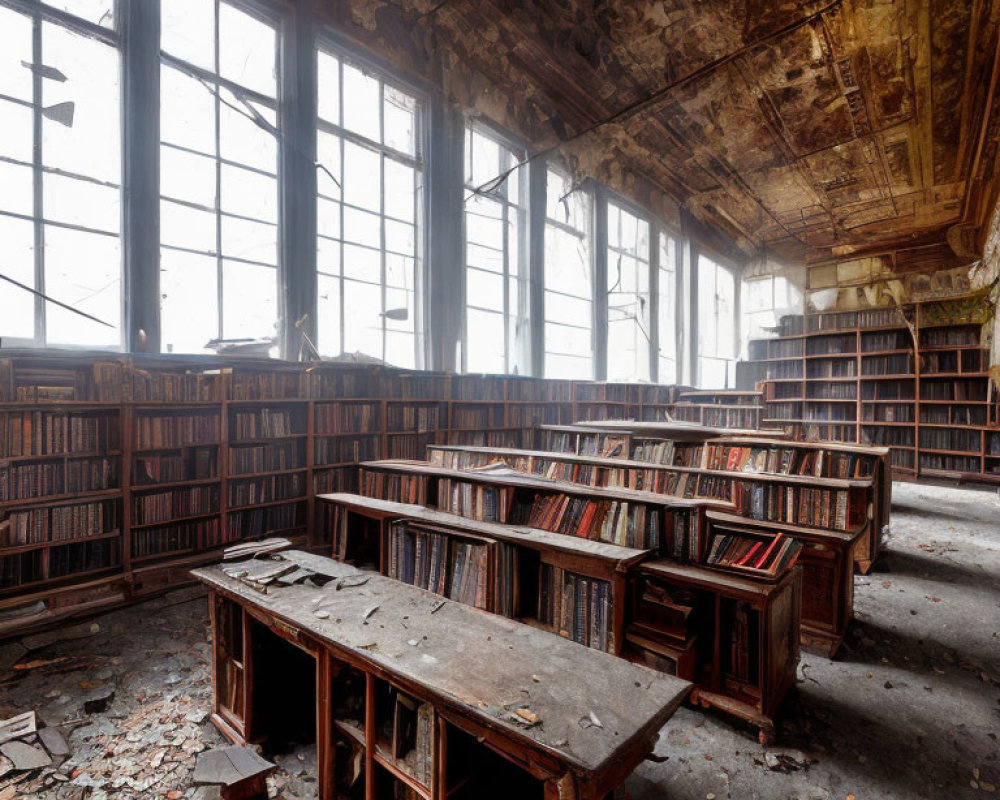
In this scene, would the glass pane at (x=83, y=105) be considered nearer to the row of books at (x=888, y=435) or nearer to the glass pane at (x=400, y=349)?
the glass pane at (x=400, y=349)

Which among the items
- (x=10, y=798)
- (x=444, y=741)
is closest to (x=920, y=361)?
(x=444, y=741)

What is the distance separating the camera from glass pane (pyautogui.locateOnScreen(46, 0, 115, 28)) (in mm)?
3663

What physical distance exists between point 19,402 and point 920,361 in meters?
11.1

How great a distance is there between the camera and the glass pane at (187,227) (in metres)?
4.14

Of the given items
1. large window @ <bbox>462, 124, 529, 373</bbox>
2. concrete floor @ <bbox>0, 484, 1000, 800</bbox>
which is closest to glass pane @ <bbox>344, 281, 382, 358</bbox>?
large window @ <bbox>462, 124, 529, 373</bbox>

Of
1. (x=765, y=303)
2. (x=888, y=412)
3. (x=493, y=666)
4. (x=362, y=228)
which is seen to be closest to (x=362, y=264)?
(x=362, y=228)

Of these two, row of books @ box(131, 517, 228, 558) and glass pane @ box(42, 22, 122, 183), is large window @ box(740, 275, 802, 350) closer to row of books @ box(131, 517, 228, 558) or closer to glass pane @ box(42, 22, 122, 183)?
row of books @ box(131, 517, 228, 558)


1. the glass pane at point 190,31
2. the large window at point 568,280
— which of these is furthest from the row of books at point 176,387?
the large window at point 568,280

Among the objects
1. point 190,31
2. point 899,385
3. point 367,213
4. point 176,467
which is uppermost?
point 190,31

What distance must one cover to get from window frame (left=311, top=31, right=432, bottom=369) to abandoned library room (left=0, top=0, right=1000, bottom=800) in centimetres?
4

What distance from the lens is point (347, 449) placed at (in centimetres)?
468

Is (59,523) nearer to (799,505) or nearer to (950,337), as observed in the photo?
(799,505)

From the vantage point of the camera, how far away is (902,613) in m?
3.18

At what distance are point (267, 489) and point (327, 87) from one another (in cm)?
441
